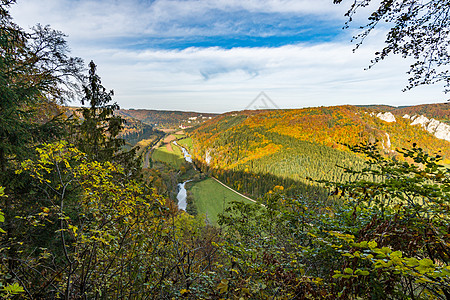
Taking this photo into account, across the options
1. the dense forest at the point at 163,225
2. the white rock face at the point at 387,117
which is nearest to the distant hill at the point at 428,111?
the white rock face at the point at 387,117

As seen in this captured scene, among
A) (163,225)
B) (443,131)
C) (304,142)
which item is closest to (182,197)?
(163,225)

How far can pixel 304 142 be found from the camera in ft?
310

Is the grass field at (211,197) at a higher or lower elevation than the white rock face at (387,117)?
lower

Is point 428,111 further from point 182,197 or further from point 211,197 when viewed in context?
point 182,197

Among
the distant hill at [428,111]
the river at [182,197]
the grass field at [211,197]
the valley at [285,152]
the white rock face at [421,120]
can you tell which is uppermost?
the distant hill at [428,111]

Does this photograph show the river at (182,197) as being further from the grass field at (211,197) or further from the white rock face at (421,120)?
the white rock face at (421,120)

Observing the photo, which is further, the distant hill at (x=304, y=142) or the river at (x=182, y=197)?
the distant hill at (x=304, y=142)

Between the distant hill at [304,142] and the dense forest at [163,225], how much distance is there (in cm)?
5939

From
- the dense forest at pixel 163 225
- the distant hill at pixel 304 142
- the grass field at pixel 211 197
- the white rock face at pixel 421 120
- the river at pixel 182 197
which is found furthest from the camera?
the white rock face at pixel 421 120

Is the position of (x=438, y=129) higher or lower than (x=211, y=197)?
higher

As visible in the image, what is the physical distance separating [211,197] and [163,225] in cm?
5538

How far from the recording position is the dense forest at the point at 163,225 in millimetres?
2295

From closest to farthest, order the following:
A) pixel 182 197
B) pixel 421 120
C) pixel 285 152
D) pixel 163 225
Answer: pixel 163 225 < pixel 182 197 < pixel 285 152 < pixel 421 120

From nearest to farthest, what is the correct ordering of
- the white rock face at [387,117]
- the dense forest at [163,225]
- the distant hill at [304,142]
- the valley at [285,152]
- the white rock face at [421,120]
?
1. the dense forest at [163,225]
2. the valley at [285,152]
3. the distant hill at [304,142]
4. the white rock face at [421,120]
5. the white rock face at [387,117]
